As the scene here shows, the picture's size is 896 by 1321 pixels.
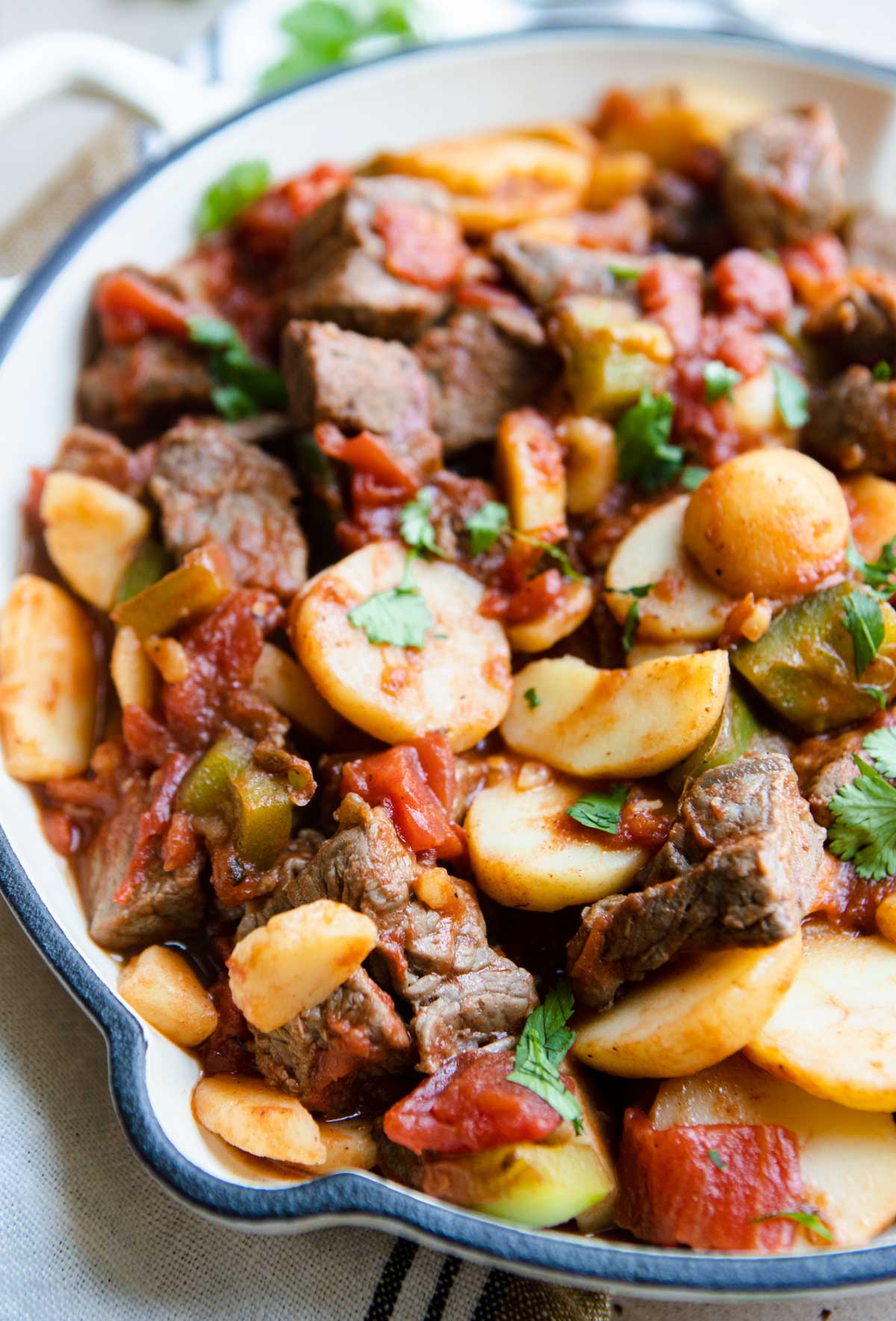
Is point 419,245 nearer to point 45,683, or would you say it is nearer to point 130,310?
point 130,310

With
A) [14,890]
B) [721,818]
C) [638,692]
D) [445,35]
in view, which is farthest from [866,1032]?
[445,35]

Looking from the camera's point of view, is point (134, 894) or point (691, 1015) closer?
point (691, 1015)

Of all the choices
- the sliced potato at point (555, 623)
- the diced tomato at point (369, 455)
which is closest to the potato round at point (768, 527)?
the sliced potato at point (555, 623)

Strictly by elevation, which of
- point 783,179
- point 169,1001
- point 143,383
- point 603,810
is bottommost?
point 169,1001

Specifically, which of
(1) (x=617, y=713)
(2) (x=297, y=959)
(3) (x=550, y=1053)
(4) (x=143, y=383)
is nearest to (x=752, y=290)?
(1) (x=617, y=713)

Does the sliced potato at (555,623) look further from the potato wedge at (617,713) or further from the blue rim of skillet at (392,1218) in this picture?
the blue rim of skillet at (392,1218)

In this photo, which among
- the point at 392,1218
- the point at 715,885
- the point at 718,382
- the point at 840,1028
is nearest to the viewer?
the point at 392,1218

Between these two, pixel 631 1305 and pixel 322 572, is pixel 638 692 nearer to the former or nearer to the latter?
pixel 322 572

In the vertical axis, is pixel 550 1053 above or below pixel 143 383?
below
